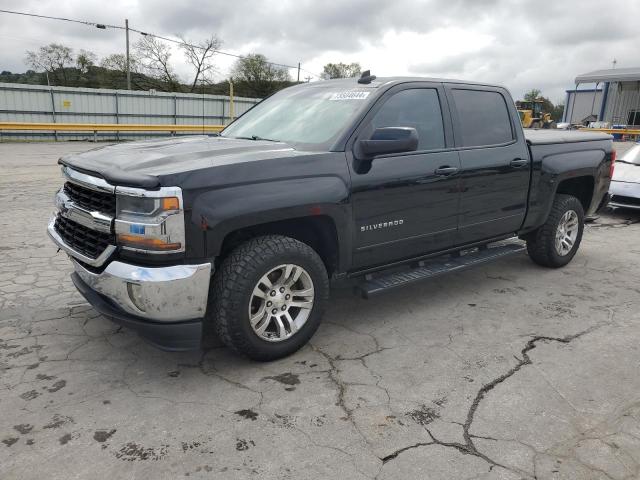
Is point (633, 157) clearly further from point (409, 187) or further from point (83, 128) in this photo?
point (83, 128)

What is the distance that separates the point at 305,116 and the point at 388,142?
0.90m

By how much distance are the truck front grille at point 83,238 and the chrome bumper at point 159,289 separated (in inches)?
6.7

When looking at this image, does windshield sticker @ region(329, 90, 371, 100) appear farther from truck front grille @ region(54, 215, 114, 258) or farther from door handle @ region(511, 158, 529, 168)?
truck front grille @ region(54, 215, 114, 258)

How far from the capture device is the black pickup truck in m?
2.85

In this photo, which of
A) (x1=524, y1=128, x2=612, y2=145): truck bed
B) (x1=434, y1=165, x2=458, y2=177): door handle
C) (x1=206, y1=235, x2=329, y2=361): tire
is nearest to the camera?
(x1=206, y1=235, x2=329, y2=361): tire

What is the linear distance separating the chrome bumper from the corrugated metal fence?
1880 cm

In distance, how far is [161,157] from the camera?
10.2 feet

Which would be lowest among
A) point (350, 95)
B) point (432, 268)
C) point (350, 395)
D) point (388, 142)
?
point (350, 395)

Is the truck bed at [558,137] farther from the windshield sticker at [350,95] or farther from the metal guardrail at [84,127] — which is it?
the metal guardrail at [84,127]

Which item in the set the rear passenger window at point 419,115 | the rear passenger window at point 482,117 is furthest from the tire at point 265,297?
the rear passenger window at point 482,117

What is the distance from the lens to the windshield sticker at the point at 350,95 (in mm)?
Answer: 3830

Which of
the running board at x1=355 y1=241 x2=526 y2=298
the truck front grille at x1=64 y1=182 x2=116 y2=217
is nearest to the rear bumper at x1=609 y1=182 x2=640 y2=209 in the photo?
the running board at x1=355 y1=241 x2=526 y2=298

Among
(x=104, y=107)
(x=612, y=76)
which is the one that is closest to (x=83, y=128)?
(x=104, y=107)

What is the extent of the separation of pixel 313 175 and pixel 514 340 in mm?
1942
